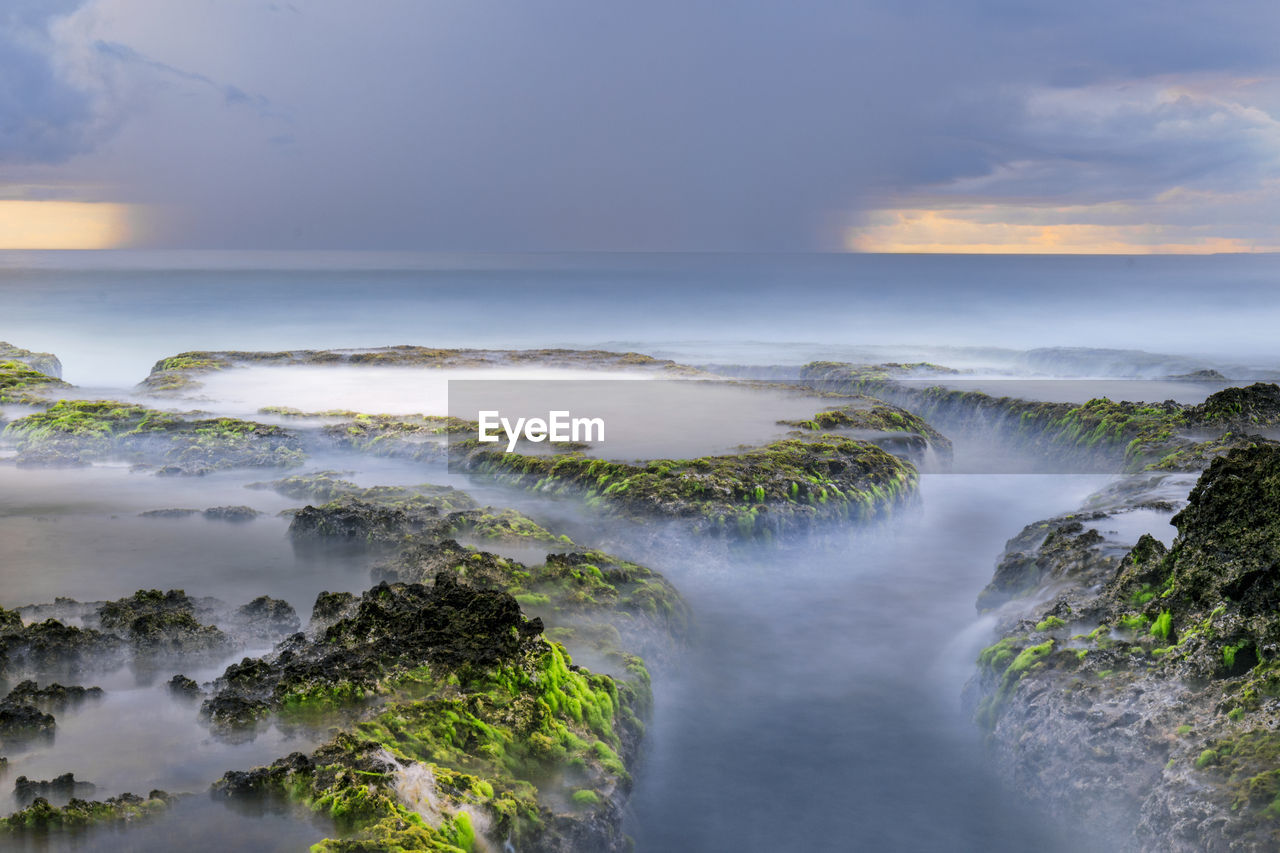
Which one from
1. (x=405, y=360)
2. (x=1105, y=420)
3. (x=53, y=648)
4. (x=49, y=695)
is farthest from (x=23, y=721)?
(x=405, y=360)

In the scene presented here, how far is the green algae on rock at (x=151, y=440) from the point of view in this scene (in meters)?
10.5

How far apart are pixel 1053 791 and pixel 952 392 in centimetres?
1348

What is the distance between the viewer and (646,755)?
5.66 m

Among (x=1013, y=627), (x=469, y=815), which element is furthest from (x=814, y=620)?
(x=469, y=815)

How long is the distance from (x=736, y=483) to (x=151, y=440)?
22.5 feet

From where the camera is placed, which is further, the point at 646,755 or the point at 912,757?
the point at 912,757

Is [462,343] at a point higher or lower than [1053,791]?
higher

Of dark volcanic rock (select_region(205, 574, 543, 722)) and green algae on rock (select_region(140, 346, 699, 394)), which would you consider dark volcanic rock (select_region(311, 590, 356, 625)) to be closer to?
dark volcanic rock (select_region(205, 574, 543, 722))

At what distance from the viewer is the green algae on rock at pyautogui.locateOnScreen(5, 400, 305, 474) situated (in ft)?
34.6

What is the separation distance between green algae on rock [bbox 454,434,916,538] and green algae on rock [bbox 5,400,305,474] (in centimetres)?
231

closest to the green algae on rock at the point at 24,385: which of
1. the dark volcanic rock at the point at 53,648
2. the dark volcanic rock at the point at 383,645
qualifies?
the dark volcanic rock at the point at 53,648

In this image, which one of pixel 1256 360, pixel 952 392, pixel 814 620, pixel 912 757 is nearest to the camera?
pixel 912 757

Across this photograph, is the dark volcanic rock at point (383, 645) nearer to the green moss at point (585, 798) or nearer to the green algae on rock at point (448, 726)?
the green algae on rock at point (448, 726)

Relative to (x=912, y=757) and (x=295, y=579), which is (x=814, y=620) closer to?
(x=912, y=757)
